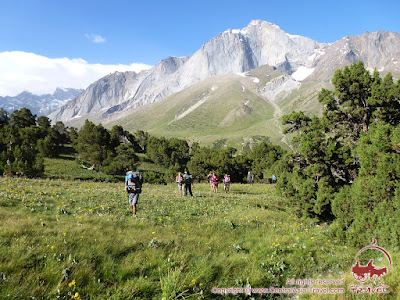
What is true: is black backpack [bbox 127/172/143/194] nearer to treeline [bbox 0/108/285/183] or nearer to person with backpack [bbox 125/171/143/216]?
person with backpack [bbox 125/171/143/216]

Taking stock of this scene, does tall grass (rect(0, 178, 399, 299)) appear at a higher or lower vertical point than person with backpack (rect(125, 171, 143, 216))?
lower

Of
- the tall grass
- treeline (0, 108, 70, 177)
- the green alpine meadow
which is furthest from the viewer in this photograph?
treeline (0, 108, 70, 177)

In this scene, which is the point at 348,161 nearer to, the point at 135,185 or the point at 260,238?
the point at 260,238

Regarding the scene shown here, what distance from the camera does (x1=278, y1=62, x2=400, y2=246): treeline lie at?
28.9 ft

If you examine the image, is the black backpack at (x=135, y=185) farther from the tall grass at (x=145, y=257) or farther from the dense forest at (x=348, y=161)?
the dense forest at (x=348, y=161)

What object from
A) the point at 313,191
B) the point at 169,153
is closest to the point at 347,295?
the point at 313,191

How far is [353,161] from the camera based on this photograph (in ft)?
49.0

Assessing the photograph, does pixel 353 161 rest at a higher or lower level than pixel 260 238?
higher

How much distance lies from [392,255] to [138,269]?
27.8 ft

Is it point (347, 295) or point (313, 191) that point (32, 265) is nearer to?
point (347, 295)

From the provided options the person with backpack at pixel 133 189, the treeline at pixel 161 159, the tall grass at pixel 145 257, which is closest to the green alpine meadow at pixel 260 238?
the tall grass at pixel 145 257

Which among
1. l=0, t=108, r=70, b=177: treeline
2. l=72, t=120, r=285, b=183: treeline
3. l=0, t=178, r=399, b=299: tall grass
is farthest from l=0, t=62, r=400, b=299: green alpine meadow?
l=72, t=120, r=285, b=183: treeline

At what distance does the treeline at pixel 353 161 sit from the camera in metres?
8.82

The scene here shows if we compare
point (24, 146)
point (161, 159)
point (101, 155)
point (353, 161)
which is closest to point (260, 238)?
point (353, 161)
